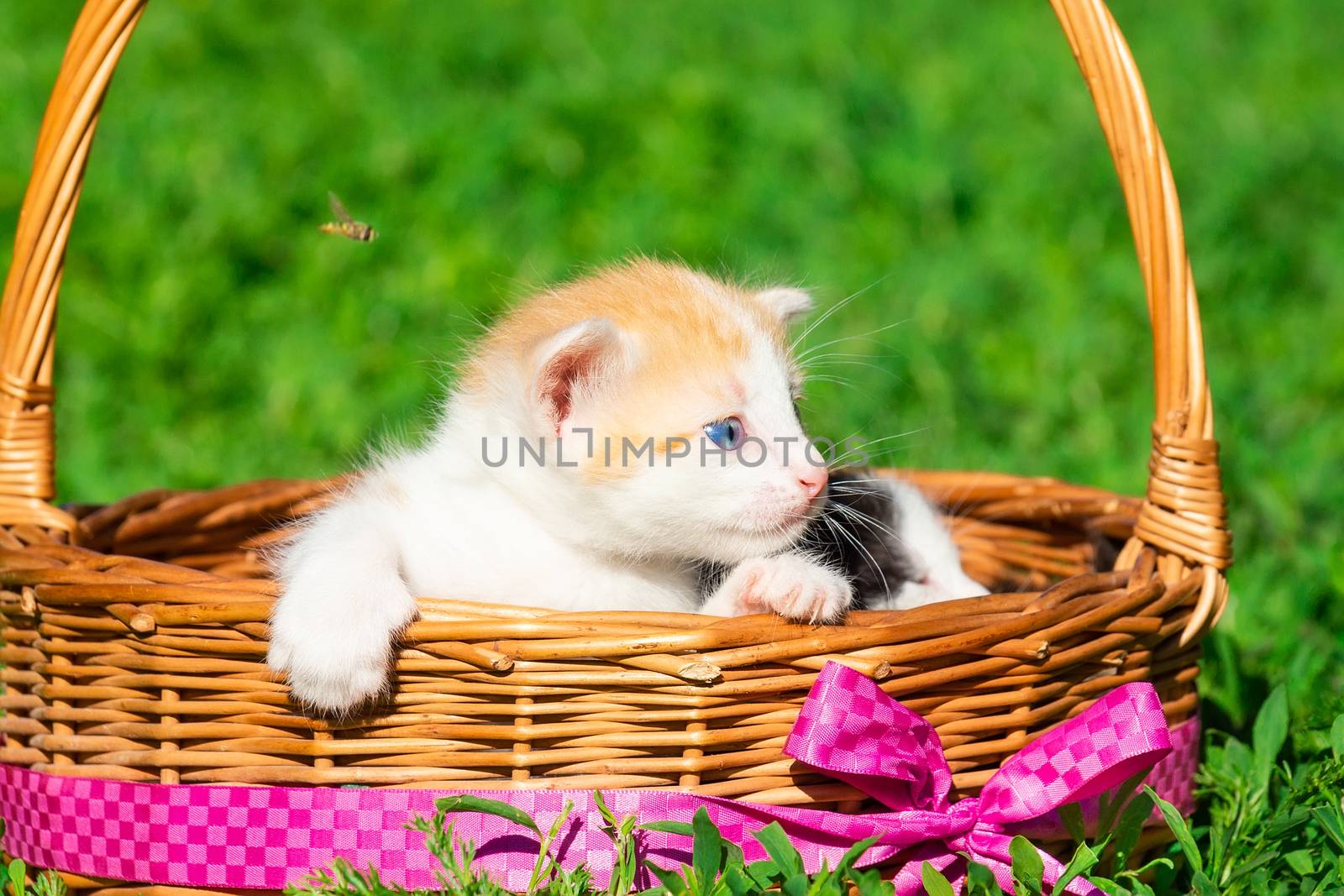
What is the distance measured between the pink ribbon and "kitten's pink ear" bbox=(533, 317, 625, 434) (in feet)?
1.81

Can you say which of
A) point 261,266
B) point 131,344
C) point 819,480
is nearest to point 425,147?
point 261,266

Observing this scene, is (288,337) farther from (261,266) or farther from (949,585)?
(949,585)

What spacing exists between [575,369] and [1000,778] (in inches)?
31.1

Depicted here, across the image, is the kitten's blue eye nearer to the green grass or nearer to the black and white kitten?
the black and white kitten

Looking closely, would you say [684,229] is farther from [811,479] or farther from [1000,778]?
[1000,778]

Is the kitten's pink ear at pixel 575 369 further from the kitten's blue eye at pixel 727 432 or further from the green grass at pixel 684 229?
the green grass at pixel 684 229

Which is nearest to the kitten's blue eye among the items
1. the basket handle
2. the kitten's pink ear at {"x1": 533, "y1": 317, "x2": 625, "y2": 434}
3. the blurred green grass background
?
the kitten's pink ear at {"x1": 533, "y1": 317, "x2": 625, "y2": 434}

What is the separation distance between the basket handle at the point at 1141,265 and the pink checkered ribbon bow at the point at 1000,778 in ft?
1.11

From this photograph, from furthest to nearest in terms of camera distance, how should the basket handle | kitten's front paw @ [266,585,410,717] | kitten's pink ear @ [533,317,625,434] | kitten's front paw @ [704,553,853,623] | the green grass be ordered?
the green grass
the basket handle
kitten's pink ear @ [533,317,625,434]
kitten's front paw @ [704,553,853,623]
kitten's front paw @ [266,585,410,717]

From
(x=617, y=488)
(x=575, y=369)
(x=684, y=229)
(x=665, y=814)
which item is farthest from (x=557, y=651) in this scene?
(x=684, y=229)

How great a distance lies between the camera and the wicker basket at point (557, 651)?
4.87 feet

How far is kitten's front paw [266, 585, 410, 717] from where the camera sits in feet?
4.78

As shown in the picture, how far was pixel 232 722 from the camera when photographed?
1.57 metres

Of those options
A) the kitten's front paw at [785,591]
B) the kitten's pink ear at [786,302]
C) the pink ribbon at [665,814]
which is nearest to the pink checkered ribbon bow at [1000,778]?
the pink ribbon at [665,814]
